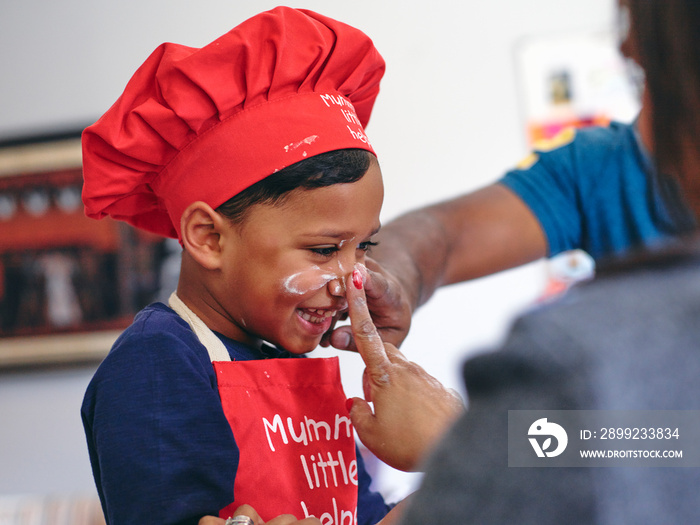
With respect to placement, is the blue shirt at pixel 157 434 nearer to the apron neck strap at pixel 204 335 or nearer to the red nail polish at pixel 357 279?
the apron neck strap at pixel 204 335

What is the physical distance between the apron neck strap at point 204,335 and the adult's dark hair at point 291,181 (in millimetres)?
133

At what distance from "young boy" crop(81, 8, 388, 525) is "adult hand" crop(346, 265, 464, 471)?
0.35 feet

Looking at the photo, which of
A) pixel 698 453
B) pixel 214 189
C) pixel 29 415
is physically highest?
pixel 214 189

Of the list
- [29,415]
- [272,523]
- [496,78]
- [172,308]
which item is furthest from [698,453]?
[29,415]

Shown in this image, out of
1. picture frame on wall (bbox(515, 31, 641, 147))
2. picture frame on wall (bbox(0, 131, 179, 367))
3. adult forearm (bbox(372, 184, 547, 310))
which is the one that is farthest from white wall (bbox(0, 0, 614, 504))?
adult forearm (bbox(372, 184, 547, 310))

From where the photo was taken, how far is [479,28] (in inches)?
77.6

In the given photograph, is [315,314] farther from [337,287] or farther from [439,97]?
[439,97]

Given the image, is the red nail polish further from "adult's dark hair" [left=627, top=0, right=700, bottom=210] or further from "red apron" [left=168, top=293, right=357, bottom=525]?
"adult's dark hair" [left=627, top=0, right=700, bottom=210]

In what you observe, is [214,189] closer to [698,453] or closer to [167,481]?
[167,481]

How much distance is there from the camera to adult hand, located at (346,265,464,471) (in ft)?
2.12

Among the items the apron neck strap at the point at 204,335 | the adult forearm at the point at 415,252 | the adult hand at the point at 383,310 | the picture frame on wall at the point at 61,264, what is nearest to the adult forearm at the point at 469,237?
the adult forearm at the point at 415,252

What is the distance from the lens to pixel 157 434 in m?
0.62

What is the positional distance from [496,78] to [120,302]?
1.44 m

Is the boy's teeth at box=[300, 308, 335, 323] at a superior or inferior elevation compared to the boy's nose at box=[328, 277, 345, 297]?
inferior
